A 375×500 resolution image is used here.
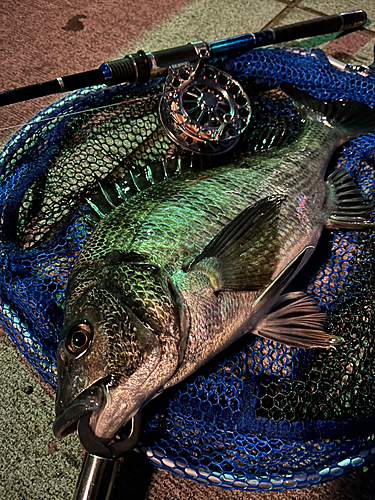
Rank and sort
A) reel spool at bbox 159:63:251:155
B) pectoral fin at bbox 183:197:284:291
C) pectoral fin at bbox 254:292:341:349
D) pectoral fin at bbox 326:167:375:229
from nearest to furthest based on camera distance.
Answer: pectoral fin at bbox 183:197:284:291, pectoral fin at bbox 254:292:341:349, pectoral fin at bbox 326:167:375:229, reel spool at bbox 159:63:251:155

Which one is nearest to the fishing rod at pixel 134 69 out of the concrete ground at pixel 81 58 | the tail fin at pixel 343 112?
the tail fin at pixel 343 112

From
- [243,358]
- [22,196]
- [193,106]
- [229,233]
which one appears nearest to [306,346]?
[243,358]

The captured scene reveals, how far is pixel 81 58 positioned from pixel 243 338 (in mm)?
2272

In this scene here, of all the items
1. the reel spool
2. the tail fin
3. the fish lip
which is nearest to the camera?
Answer: the fish lip

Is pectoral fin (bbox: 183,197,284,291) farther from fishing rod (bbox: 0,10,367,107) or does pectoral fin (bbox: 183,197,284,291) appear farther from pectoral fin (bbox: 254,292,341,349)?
fishing rod (bbox: 0,10,367,107)

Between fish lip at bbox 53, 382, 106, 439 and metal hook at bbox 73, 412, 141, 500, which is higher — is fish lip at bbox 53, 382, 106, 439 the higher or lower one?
the higher one

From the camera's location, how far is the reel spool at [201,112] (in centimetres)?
205

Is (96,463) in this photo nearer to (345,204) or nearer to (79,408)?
(79,408)

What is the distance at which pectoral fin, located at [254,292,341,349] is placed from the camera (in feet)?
5.47

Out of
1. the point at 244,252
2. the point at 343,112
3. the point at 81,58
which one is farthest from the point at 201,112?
the point at 81,58

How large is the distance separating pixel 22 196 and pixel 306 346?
1319 mm

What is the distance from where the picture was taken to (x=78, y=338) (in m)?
1.25

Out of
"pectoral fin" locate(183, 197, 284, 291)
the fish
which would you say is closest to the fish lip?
the fish

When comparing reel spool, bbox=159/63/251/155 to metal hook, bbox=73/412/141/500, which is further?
reel spool, bbox=159/63/251/155
